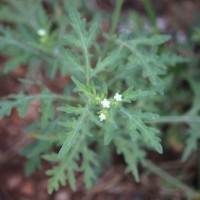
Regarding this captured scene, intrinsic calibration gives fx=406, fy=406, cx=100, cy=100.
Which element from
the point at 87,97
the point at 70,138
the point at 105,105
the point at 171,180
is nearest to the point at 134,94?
the point at 105,105

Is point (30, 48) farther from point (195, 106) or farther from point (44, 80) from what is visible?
point (195, 106)

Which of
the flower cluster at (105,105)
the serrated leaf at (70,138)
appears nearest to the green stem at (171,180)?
the flower cluster at (105,105)

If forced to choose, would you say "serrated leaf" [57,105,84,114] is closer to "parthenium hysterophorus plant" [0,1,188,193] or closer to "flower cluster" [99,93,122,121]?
"parthenium hysterophorus plant" [0,1,188,193]

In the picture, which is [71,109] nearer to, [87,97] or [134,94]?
[87,97]

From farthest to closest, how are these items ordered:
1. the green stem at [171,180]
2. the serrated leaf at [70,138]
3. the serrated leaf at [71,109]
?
1. the green stem at [171,180]
2. the serrated leaf at [71,109]
3. the serrated leaf at [70,138]

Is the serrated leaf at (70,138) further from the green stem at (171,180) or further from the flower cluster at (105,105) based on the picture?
the green stem at (171,180)

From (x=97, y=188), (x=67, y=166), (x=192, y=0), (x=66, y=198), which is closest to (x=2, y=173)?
(x=66, y=198)
